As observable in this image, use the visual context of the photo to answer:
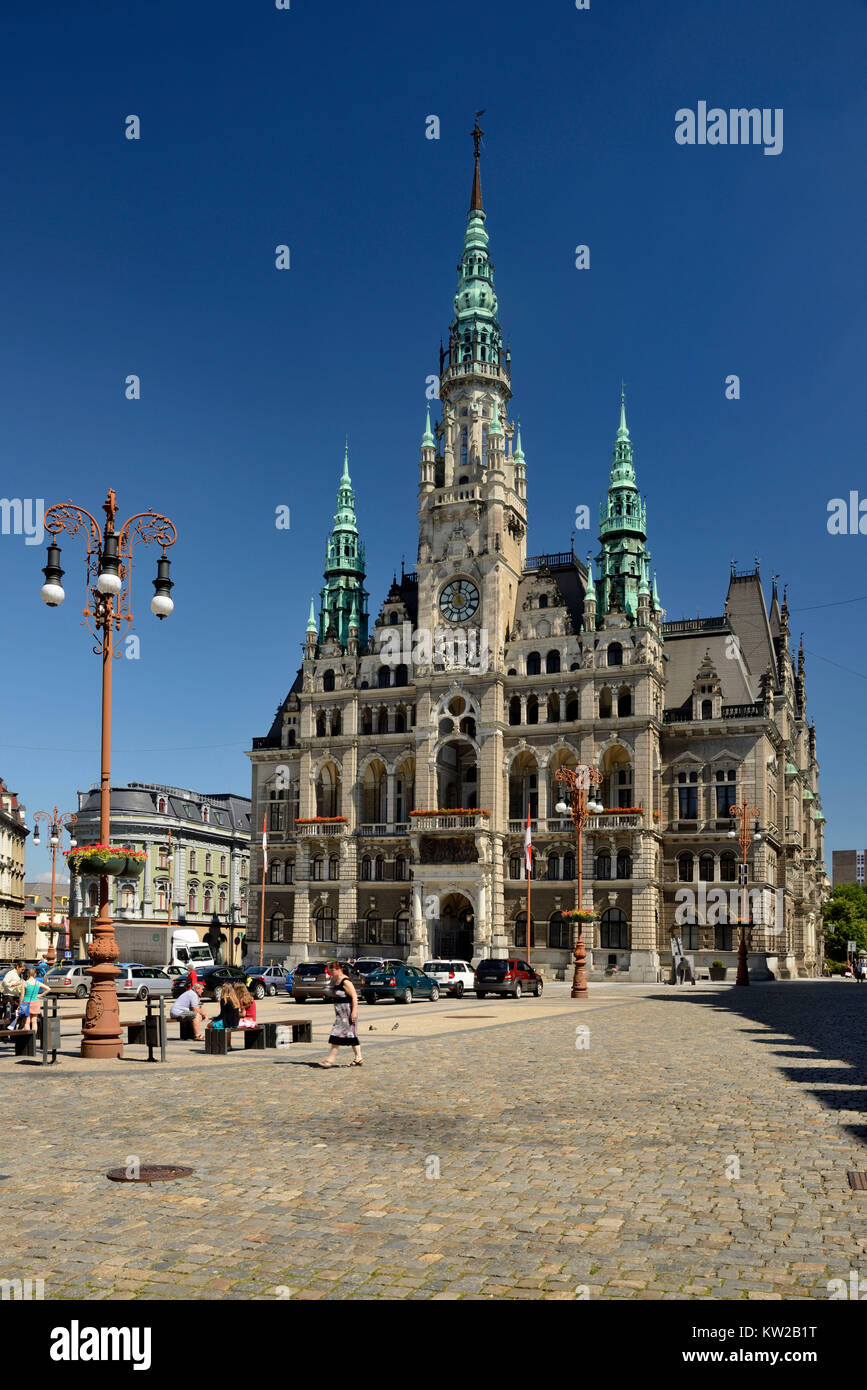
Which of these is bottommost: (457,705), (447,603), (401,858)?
(401,858)

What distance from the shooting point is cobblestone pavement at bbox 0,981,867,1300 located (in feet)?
26.2

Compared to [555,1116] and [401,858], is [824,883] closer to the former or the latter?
[401,858]

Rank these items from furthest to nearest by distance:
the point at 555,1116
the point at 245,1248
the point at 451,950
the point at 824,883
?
the point at 824,883 < the point at 451,950 < the point at 555,1116 < the point at 245,1248

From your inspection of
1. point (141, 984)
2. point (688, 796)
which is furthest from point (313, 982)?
point (688, 796)

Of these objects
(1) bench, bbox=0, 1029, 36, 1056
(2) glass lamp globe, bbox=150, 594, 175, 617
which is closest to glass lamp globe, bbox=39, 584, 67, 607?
(2) glass lamp globe, bbox=150, 594, 175, 617

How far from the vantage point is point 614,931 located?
7456 centimetres

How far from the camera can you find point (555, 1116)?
1522 cm

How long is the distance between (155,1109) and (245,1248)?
7.57m

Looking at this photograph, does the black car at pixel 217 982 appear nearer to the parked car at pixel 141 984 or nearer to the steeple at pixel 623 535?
the parked car at pixel 141 984

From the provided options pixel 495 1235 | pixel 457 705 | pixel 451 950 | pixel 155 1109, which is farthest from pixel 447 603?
pixel 495 1235

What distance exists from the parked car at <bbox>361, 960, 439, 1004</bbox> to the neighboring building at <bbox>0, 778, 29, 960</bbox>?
40.9 meters

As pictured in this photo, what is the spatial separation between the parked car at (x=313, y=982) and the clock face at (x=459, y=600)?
36.5 m

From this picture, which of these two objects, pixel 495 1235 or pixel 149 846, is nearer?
pixel 495 1235
